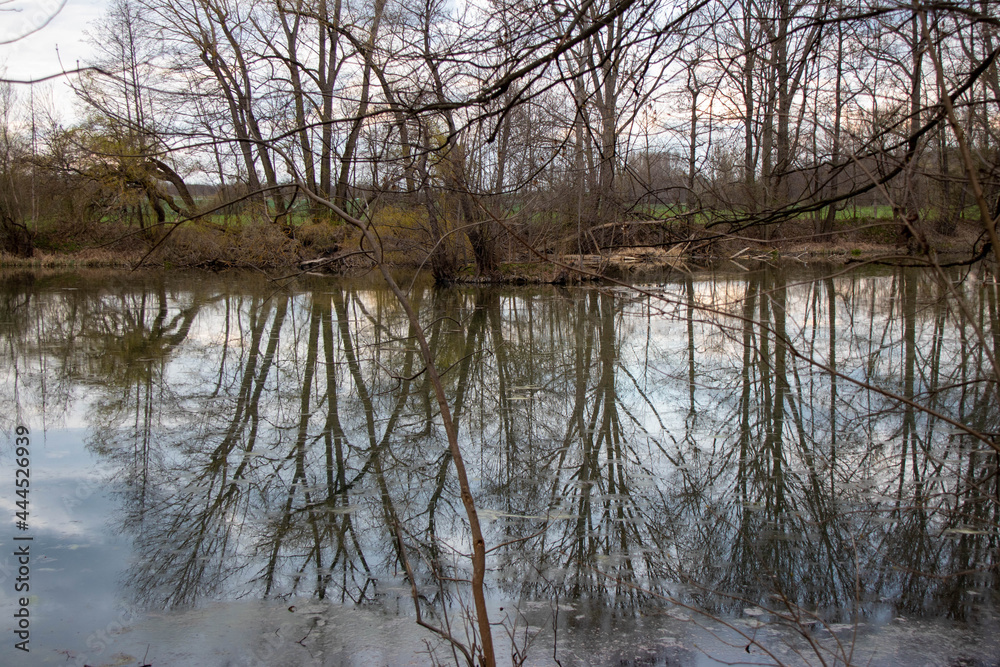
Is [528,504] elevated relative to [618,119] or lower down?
lower down

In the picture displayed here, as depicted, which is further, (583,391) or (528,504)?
(583,391)

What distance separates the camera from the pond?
278cm

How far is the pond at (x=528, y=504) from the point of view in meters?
2.78

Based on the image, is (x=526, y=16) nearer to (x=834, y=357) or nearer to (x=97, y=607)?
(x=97, y=607)

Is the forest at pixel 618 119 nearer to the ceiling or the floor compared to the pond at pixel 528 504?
nearer to the ceiling

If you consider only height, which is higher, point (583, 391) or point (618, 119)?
point (618, 119)

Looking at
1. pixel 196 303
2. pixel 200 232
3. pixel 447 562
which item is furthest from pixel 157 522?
pixel 200 232

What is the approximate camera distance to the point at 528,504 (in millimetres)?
4070

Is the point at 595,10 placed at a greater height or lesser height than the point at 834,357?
greater

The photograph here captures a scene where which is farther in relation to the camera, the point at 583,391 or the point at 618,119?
the point at 583,391

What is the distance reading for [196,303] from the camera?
14203mm

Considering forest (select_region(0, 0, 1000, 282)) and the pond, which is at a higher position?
forest (select_region(0, 0, 1000, 282))

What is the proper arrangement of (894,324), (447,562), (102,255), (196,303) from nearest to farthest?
1. (447,562)
2. (894,324)
3. (196,303)
4. (102,255)

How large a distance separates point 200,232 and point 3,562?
843 inches
